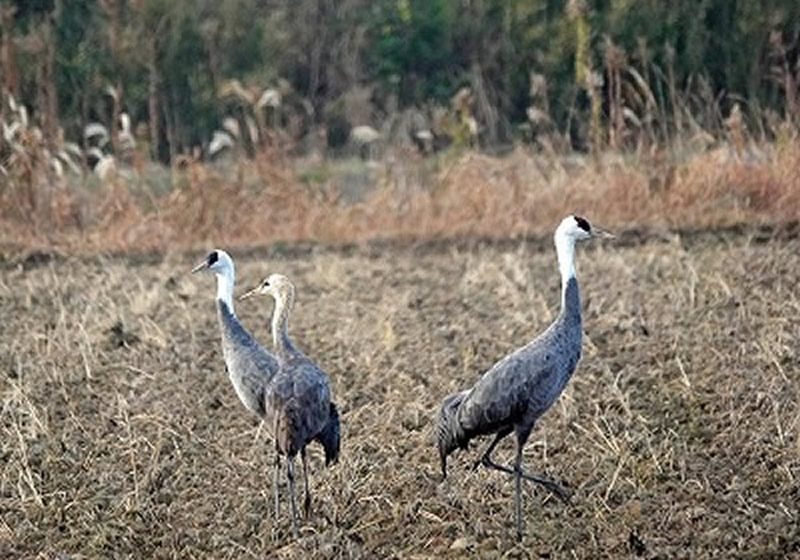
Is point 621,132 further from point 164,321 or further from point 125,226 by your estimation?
point 164,321

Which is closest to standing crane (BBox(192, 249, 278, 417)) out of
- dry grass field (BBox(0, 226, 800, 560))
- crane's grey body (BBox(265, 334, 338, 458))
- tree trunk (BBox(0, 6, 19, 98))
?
crane's grey body (BBox(265, 334, 338, 458))

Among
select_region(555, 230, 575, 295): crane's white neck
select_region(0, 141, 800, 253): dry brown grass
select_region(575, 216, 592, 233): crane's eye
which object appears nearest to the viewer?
select_region(555, 230, 575, 295): crane's white neck

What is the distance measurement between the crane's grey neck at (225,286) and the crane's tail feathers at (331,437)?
0.88 metres

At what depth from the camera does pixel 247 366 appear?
5551mm

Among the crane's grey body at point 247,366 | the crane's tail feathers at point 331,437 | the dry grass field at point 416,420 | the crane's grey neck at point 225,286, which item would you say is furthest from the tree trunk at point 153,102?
the crane's tail feathers at point 331,437

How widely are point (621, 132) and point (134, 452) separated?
7.29 m

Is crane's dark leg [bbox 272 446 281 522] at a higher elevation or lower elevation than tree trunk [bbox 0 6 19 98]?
lower

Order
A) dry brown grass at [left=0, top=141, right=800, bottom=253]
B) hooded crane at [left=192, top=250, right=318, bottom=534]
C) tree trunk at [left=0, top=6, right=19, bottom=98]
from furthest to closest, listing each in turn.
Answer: tree trunk at [left=0, top=6, right=19, bottom=98] → dry brown grass at [left=0, top=141, right=800, bottom=253] → hooded crane at [left=192, top=250, right=318, bottom=534]

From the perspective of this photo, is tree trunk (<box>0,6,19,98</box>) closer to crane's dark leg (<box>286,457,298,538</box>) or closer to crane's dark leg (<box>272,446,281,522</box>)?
Answer: crane's dark leg (<box>272,446,281,522</box>)

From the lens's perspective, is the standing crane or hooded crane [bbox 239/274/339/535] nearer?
hooded crane [bbox 239/274/339/535]

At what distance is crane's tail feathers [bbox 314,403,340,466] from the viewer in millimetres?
5293

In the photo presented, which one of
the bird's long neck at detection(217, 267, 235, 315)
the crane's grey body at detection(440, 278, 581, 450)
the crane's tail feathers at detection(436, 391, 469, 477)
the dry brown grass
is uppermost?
the bird's long neck at detection(217, 267, 235, 315)

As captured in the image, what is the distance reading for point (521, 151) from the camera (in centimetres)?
1282

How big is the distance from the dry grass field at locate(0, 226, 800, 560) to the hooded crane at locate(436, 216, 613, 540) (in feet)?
0.66
